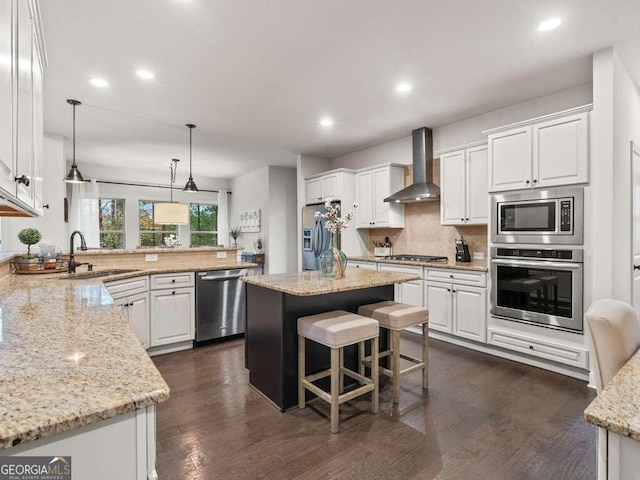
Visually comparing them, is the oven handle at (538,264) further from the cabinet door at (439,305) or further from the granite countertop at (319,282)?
the granite countertop at (319,282)

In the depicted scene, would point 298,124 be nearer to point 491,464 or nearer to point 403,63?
point 403,63

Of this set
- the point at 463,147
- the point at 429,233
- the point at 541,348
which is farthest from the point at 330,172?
the point at 541,348

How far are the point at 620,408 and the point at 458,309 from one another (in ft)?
10.2

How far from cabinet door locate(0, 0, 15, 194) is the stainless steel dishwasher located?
2644mm

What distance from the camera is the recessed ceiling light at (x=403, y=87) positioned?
129 inches

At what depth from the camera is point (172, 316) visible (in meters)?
3.62

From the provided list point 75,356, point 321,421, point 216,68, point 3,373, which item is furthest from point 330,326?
point 216,68

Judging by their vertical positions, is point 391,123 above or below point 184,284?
above

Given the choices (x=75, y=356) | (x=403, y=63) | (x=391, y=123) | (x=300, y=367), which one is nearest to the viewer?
(x=75, y=356)

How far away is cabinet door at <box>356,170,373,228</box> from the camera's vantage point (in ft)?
16.8

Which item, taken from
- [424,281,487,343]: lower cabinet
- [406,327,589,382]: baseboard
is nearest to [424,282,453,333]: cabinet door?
[424,281,487,343]: lower cabinet

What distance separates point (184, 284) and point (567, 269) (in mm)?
3683

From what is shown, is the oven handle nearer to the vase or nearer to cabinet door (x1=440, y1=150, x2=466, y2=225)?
cabinet door (x1=440, y1=150, x2=466, y2=225)

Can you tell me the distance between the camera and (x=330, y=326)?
2229 mm
